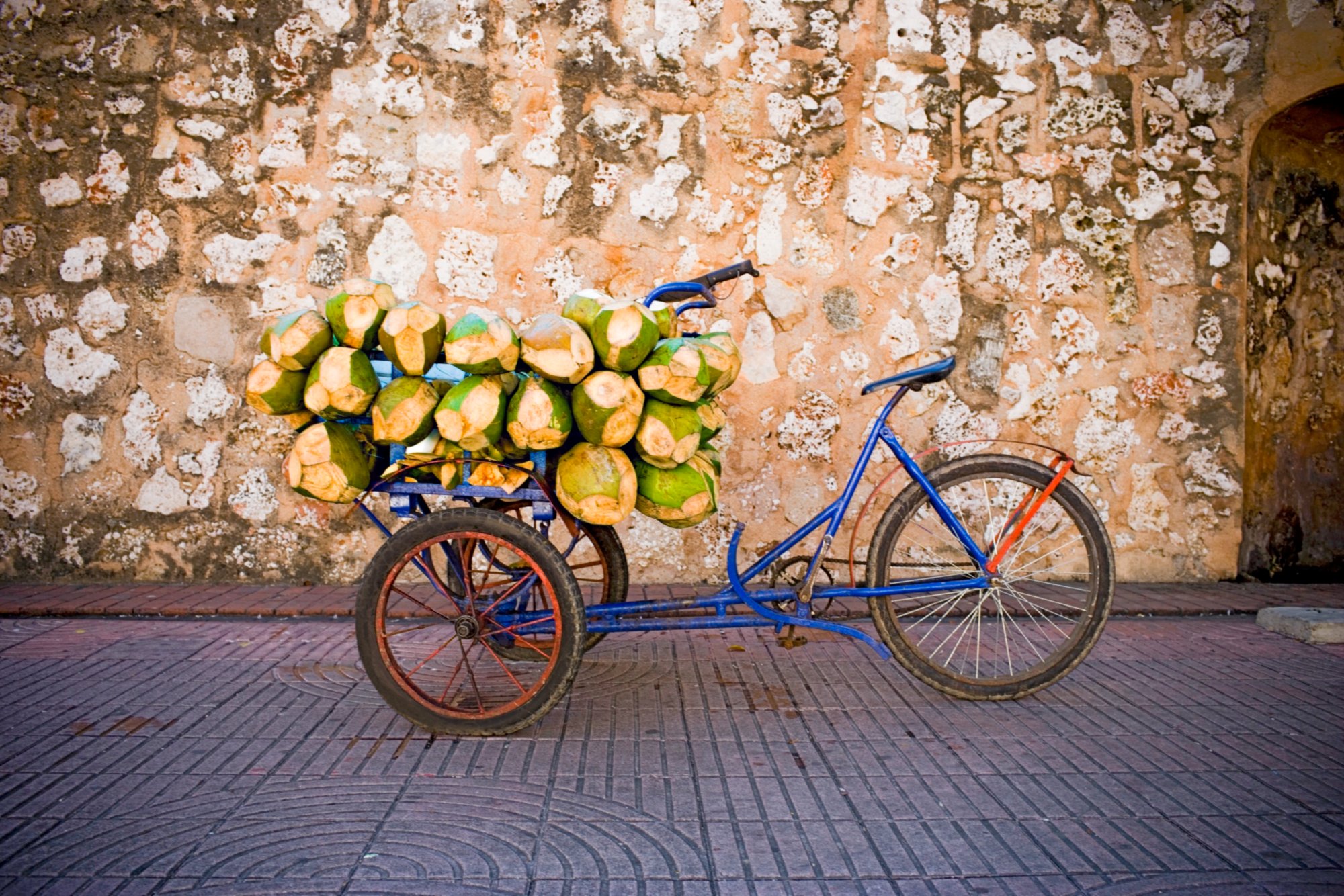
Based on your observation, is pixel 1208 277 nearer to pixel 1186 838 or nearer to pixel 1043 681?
pixel 1043 681

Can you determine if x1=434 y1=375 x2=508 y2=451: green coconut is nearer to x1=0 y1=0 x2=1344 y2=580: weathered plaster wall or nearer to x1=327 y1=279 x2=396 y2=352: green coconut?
x1=327 y1=279 x2=396 y2=352: green coconut

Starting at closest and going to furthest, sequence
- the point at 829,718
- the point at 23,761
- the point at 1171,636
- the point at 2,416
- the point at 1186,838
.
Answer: the point at 1186,838 < the point at 23,761 < the point at 829,718 < the point at 1171,636 < the point at 2,416

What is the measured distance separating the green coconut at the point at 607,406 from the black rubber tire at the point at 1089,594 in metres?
1.00

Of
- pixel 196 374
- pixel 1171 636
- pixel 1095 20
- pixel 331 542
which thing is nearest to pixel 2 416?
pixel 196 374

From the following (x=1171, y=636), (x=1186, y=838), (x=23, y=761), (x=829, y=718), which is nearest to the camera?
(x=1186, y=838)

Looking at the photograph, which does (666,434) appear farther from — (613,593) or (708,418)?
(613,593)

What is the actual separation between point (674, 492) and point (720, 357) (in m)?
0.44

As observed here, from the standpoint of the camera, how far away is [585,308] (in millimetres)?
2768

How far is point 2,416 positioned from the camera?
4.79m

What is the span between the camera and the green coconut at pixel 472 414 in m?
2.67

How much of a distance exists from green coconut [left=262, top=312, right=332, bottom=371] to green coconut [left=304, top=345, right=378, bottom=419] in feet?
0.10

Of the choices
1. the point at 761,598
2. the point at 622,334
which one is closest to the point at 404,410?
the point at 622,334

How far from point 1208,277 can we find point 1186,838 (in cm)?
371

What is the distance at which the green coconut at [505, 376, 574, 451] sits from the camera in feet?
8.82
